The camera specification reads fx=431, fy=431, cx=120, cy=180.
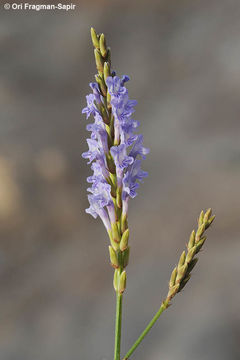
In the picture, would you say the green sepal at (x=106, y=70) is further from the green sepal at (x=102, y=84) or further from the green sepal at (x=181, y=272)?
the green sepal at (x=181, y=272)

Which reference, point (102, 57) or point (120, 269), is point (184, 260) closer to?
point (120, 269)

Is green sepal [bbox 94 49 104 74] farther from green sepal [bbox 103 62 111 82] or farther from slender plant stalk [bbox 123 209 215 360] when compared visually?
slender plant stalk [bbox 123 209 215 360]

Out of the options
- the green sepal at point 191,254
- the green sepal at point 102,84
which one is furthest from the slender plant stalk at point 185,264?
the green sepal at point 102,84

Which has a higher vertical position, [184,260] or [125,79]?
[125,79]

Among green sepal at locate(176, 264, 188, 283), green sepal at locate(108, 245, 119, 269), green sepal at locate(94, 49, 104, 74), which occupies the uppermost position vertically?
green sepal at locate(94, 49, 104, 74)

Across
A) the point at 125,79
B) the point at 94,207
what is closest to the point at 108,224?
the point at 94,207

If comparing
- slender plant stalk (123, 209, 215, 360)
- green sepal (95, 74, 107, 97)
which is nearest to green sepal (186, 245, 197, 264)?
slender plant stalk (123, 209, 215, 360)

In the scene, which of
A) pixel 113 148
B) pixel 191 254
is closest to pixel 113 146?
pixel 113 148

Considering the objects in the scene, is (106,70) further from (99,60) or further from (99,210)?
(99,210)
